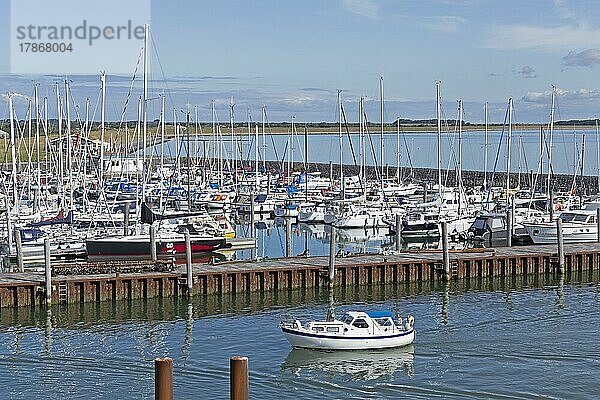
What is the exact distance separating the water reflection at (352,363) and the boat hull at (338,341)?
182 millimetres

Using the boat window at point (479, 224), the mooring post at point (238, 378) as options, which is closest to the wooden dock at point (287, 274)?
the boat window at point (479, 224)

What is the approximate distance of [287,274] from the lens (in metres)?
51.3

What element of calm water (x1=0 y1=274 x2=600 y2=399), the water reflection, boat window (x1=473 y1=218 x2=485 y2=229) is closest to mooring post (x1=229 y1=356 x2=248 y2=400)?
calm water (x1=0 y1=274 x2=600 y2=399)

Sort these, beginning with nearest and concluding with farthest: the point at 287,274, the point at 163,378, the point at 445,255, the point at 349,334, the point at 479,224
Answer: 1. the point at 163,378
2. the point at 349,334
3. the point at 287,274
4. the point at 445,255
5. the point at 479,224

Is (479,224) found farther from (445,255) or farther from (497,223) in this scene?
(445,255)

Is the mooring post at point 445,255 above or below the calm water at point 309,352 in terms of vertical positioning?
above

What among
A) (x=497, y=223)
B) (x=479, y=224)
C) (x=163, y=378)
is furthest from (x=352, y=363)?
(x=497, y=223)

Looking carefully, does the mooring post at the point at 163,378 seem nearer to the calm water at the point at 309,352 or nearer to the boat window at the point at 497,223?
the calm water at the point at 309,352

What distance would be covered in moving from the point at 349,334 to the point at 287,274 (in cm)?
1445

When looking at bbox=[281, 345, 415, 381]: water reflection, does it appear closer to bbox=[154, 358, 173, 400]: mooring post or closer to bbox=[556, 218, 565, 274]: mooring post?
bbox=[154, 358, 173, 400]: mooring post

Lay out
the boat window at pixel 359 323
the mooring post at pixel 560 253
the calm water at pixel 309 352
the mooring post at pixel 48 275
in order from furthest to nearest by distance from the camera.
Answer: the mooring post at pixel 560 253, the mooring post at pixel 48 275, the boat window at pixel 359 323, the calm water at pixel 309 352

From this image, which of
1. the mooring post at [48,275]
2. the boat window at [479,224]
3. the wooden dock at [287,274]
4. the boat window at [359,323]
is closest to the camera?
the boat window at [359,323]

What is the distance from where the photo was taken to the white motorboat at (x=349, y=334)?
121 ft

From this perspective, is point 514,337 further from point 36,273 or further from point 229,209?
point 229,209
